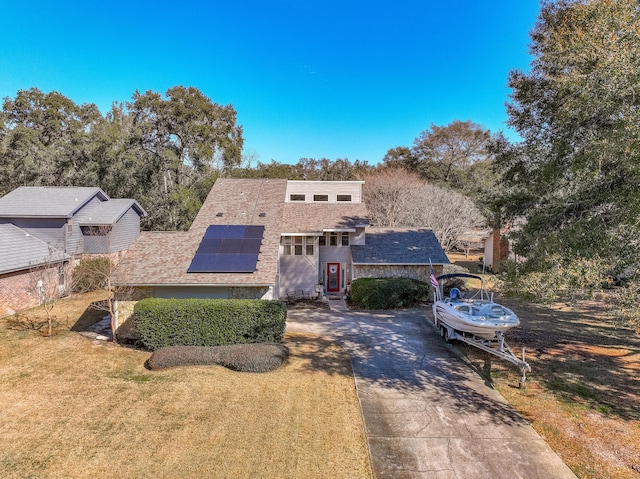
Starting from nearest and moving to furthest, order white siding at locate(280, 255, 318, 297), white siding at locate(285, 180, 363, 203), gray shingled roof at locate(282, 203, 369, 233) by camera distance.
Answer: white siding at locate(280, 255, 318, 297) < gray shingled roof at locate(282, 203, 369, 233) < white siding at locate(285, 180, 363, 203)

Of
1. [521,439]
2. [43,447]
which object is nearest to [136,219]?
[43,447]

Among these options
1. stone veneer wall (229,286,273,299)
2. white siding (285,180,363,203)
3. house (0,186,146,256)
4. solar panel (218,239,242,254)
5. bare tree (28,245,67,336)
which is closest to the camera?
stone veneer wall (229,286,273,299)

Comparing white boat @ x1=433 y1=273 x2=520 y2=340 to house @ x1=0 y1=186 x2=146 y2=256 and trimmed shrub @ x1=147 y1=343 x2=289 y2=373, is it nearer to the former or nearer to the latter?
trimmed shrub @ x1=147 y1=343 x2=289 y2=373

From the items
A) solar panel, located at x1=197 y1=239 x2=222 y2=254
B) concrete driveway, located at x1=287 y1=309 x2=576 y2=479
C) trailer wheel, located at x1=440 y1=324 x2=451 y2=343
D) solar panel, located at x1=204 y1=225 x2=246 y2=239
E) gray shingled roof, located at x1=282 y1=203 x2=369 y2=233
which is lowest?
concrete driveway, located at x1=287 y1=309 x2=576 y2=479

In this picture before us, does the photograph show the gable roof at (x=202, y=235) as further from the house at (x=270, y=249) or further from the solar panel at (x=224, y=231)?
the solar panel at (x=224, y=231)

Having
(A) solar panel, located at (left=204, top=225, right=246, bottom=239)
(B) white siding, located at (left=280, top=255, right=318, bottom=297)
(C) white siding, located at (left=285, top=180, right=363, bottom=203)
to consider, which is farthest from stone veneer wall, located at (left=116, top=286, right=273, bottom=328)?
(C) white siding, located at (left=285, top=180, right=363, bottom=203)

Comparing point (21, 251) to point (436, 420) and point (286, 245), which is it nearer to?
point (286, 245)

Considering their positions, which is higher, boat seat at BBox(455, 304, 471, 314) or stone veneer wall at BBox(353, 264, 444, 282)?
stone veneer wall at BBox(353, 264, 444, 282)
